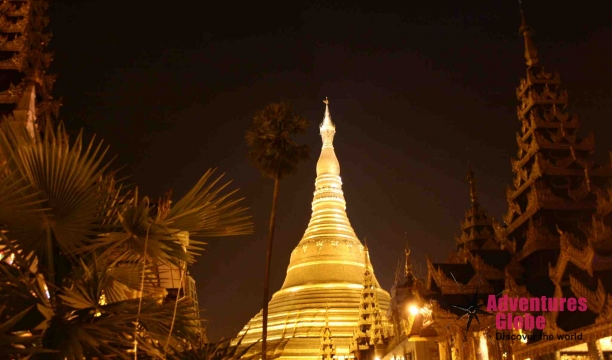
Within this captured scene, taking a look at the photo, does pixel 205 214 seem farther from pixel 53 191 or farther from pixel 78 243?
pixel 53 191

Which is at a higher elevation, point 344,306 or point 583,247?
point 344,306

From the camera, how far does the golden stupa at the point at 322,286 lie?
3350cm

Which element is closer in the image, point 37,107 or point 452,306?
point 452,306

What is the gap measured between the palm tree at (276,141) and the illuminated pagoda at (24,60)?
6.85m

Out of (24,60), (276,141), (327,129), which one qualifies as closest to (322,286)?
(327,129)

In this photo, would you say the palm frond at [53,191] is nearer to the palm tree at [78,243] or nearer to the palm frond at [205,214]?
the palm tree at [78,243]

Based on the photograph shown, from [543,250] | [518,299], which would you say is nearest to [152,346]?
[518,299]

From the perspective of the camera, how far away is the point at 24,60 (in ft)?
66.5

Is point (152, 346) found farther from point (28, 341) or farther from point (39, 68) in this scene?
point (39, 68)

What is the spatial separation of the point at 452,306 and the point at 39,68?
16.9m

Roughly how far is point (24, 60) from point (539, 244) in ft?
59.9

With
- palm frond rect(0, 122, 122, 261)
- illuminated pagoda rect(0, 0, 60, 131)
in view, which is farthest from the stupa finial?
palm frond rect(0, 122, 122, 261)

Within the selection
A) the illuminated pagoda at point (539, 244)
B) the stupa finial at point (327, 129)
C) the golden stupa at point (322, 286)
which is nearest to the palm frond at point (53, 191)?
the illuminated pagoda at point (539, 244)

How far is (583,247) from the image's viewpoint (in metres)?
12.1
